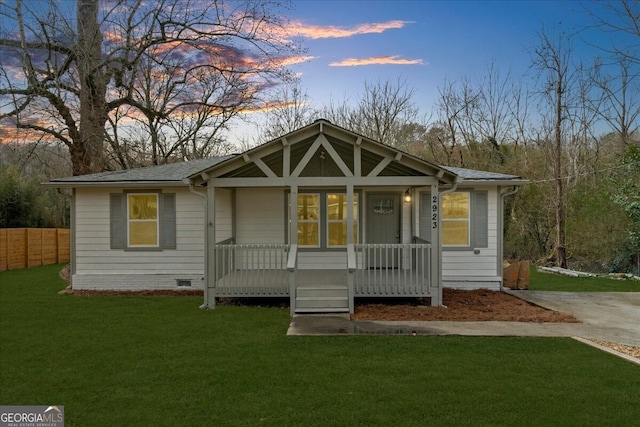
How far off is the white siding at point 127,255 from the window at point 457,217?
244 inches

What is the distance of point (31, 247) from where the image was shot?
17.7 metres

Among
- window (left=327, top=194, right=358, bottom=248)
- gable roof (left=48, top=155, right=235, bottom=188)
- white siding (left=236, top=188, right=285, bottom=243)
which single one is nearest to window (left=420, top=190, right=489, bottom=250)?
window (left=327, top=194, right=358, bottom=248)

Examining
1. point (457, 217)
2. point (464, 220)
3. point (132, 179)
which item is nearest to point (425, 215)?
point (457, 217)

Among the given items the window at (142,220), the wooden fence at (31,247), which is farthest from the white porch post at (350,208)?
the wooden fence at (31,247)

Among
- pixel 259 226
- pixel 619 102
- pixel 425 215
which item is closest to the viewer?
pixel 425 215

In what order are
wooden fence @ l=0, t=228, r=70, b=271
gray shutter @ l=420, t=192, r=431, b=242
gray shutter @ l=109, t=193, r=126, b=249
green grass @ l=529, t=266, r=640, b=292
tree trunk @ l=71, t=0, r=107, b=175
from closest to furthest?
gray shutter @ l=420, t=192, r=431, b=242 → gray shutter @ l=109, t=193, r=126, b=249 → green grass @ l=529, t=266, r=640, b=292 → tree trunk @ l=71, t=0, r=107, b=175 → wooden fence @ l=0, t=228, r=70, b=271

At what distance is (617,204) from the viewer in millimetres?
15234

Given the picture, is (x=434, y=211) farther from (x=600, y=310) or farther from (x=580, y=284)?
(x=580, y=284)

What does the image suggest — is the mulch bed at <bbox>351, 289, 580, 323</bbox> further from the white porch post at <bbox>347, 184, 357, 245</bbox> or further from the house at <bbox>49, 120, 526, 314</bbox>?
the white porch post at <bbox>347, 184, 357, 245</bbox>

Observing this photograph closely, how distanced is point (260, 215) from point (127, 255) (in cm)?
349

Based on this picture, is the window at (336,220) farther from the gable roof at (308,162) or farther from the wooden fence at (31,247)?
the wooden fence at (31,247)

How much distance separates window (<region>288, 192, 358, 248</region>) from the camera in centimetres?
1123

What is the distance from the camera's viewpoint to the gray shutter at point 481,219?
1123 centimetres

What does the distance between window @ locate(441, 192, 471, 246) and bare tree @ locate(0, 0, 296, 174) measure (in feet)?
33.4
